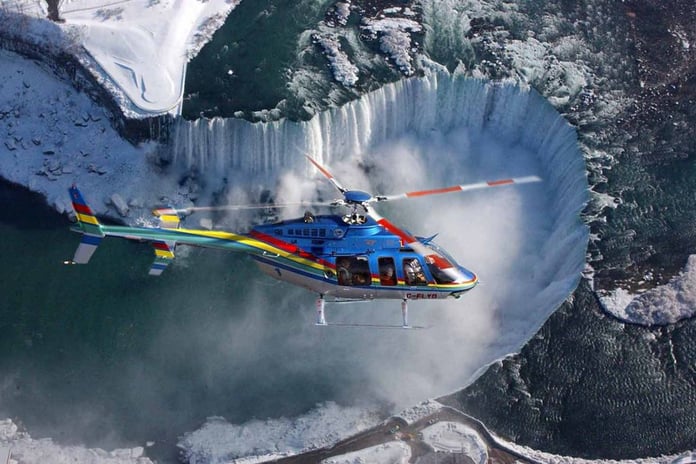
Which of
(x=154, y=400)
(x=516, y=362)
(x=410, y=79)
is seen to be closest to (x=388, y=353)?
(x=516, y=362)

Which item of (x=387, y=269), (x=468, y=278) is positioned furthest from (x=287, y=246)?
(x=468, y=278)

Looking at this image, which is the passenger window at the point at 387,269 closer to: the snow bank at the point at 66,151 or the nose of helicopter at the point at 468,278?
the nose of helicopter at the point at 468,278

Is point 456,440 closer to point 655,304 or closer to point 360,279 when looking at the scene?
point 360,279

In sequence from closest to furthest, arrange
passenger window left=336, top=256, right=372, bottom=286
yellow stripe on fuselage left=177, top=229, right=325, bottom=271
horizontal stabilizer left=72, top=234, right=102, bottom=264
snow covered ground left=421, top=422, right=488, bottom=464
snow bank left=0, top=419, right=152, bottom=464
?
1. horizontal stabilizer left=72, top=234, right=102, bottom=264
2. passenger window left=336, top=256, right=372, bottom=286
3. yellow stripe on fuselage left=177, top=229, right=325, bottom=271
4. snow covered ground left=421, top=422, right=488, bottom=464
5. snow bank left=0, top=419, right=152, bottom=464

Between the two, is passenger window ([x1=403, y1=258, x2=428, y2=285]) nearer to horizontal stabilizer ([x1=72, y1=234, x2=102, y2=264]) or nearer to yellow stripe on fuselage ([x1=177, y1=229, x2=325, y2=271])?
yellow stripe on fuselage ([x1=177, y1=229, x2=325, y2=271])

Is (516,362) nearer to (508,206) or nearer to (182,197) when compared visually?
(508,206)

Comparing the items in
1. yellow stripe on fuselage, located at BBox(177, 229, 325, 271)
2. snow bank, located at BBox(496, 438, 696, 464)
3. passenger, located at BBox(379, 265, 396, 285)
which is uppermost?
yellow stripe on fuselage, located at BBox(177, 229, 325, 271)

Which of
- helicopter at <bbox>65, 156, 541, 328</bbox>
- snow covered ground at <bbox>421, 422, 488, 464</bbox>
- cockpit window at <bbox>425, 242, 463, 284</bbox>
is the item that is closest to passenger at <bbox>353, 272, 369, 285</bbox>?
helicopter at <bbox>65, 156, 541, 328</bbox>
